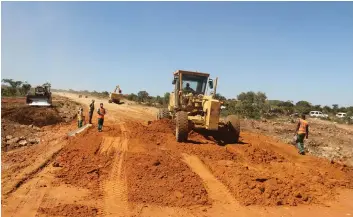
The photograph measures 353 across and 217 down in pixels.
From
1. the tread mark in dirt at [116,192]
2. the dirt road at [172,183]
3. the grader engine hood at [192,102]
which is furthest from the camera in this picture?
the grader engine hood at [192,102]

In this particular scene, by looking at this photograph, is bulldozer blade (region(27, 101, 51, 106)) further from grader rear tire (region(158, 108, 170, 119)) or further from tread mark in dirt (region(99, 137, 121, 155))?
tread mark in dirt (region(99, 137, 121, 155))

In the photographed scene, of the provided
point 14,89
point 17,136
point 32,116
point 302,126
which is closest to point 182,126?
point 302,126

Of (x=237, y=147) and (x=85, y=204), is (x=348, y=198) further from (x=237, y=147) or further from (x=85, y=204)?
(x=85, y=204)

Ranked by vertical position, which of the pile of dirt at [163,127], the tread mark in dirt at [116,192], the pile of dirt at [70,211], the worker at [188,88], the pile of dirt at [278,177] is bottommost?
the pile of dirt at [70,211]

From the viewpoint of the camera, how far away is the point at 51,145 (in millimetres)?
12328

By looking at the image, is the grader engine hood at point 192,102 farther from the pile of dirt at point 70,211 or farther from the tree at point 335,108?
the tree at point 335,108

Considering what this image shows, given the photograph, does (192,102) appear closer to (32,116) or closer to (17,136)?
A: (17,136)

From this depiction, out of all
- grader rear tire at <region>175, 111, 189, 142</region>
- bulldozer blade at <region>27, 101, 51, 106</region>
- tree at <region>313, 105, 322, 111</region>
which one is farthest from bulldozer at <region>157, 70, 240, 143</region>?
tree at <region>313, 105, 322, 111</region>

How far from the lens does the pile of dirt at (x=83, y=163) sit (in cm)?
859

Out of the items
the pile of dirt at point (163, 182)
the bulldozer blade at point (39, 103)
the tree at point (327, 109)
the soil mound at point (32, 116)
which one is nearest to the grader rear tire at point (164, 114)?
the pile of dirt at point (163, 182)

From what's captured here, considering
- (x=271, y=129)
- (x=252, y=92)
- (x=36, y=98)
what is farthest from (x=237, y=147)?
(x=252, y=92)

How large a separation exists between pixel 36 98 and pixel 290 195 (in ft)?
73.2

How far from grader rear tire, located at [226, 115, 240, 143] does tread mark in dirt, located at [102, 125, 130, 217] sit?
5.16 meters

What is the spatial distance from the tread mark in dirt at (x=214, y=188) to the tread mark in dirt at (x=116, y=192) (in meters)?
1.93
